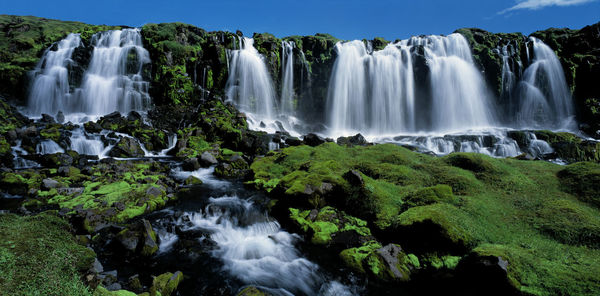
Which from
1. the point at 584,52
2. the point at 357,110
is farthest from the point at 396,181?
the point at 584,52

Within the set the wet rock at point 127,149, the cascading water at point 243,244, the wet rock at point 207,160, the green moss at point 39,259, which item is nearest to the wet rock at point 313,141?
the wet rock at point 207,160

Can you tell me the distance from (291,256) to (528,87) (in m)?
42.2

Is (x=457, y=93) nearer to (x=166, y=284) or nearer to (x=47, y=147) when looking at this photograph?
(x=166, y=284)

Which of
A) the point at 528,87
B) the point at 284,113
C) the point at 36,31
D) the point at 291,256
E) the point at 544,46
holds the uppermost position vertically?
the point at 36,31

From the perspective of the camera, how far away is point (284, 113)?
121ft

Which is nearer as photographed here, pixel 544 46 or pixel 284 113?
pixel 544 46

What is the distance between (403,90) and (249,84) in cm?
2210

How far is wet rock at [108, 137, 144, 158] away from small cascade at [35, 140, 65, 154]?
2754 millimetres

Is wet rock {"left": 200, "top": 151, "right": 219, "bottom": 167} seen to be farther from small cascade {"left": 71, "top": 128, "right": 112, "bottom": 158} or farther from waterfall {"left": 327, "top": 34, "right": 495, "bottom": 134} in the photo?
waterfall {"left": 327, "top": 34, "right": 495, "bottom": 134}

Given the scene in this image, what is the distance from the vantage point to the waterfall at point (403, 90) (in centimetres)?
3428

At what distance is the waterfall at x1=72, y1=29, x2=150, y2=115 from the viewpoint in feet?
87.5

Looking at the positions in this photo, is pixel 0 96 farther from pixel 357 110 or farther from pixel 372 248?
pixel 357 110

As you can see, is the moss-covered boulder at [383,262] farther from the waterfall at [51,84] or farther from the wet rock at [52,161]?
the waterfall at [51,84]

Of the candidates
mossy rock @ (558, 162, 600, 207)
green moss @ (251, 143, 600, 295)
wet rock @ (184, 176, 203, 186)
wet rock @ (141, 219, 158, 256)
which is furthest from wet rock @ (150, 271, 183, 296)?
mossy rock @ (558, 162, 600, 207)
